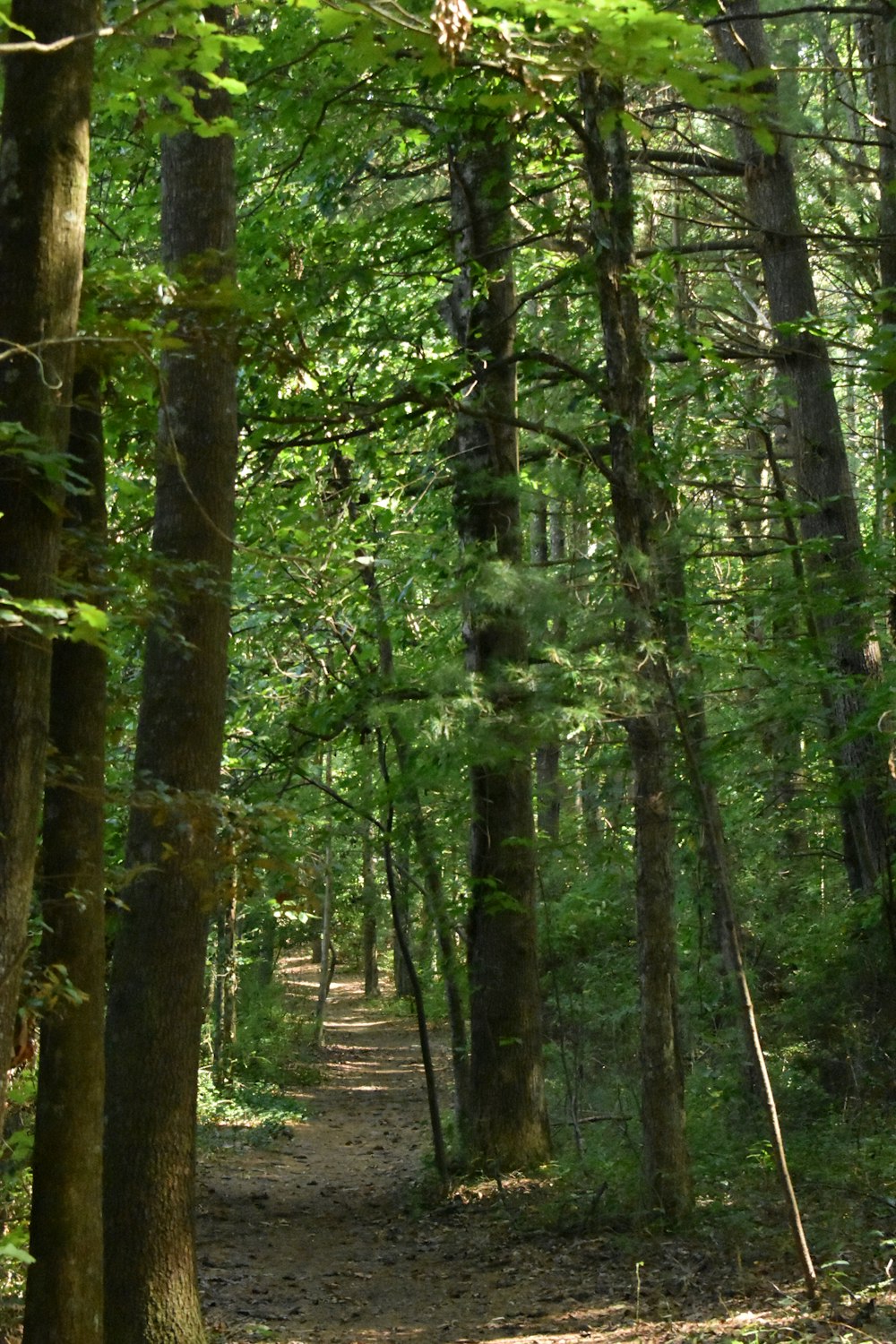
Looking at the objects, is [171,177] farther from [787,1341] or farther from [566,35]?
[787,1341]

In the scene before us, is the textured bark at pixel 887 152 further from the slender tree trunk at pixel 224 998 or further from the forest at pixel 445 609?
the slender tree trunk at pixel 224 998

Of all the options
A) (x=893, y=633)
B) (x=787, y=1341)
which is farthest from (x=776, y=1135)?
(x=893, y=633)

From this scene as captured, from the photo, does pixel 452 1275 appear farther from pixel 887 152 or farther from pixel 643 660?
pixel 887 152

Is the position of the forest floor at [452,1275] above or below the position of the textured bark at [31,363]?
below

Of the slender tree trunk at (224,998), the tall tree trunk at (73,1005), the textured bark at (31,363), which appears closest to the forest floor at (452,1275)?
the tall tree trunk at (73,1005)

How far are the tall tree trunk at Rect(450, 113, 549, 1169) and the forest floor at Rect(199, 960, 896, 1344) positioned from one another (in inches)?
26.8

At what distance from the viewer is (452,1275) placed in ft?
29.5

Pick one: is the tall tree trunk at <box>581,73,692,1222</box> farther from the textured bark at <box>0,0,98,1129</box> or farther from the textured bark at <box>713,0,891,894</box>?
the textured bark at <box>0,0,98,1129</box>

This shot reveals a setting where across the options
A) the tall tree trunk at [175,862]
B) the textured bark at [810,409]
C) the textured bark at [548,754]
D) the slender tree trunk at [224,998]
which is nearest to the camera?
the tall tree trunk at [175,862]

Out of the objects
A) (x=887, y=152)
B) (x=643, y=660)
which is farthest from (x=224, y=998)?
(x=887, y=152)

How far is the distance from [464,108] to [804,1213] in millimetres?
7686

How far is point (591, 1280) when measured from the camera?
8109mm

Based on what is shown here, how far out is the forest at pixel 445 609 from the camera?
5.22m

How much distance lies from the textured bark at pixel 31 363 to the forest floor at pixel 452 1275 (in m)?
4.37
